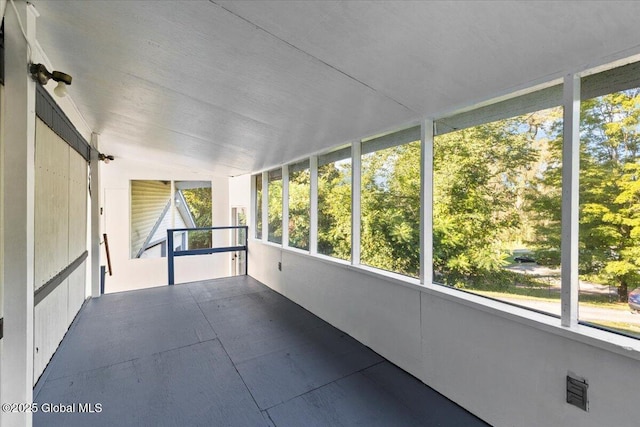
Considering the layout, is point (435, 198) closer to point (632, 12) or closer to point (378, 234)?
point (378, 234)

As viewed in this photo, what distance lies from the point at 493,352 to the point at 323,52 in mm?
2076

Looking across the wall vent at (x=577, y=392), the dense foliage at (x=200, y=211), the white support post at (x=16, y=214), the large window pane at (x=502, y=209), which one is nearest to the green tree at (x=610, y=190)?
the large window pane at (x=502, y=209)

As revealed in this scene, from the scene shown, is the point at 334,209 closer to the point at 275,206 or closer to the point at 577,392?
the point at 275,206

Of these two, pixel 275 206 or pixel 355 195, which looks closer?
pixel 355 195

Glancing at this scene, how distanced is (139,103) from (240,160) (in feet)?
6.65

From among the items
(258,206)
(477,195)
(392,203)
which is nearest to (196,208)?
(258,206)

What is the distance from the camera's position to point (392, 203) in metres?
2.78

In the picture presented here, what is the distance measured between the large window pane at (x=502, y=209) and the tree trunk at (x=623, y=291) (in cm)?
25

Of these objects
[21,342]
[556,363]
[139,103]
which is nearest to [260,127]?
[139,103]

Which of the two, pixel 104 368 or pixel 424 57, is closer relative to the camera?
pixel 424 57

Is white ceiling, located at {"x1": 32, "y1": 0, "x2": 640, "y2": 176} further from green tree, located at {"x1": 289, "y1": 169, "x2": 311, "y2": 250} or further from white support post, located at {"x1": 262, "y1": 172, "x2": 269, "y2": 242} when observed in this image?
white support post, located at {"x1": 262, "y1": 172, "x2": 269, "y2": 242}

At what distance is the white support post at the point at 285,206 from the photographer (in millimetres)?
4754

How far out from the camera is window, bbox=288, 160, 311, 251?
4.21 meters

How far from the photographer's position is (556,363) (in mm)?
1535
